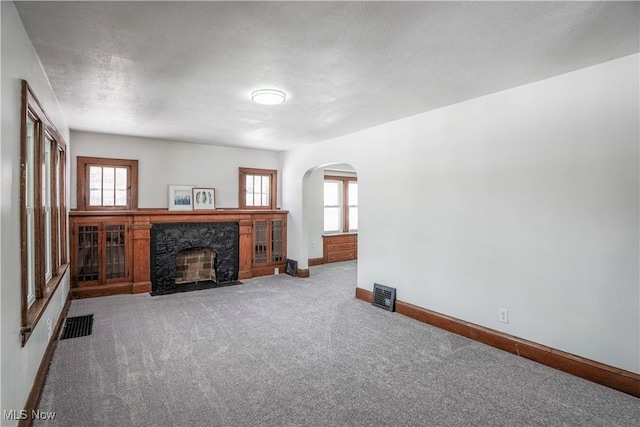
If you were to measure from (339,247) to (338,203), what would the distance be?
1.09 metres

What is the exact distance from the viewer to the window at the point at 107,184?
4996 millimetres

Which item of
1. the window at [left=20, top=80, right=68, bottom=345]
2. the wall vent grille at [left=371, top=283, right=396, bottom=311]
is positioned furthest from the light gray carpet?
the window at [left=20, top=80, right=68, bottom=345]

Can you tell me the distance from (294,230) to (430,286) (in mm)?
3140

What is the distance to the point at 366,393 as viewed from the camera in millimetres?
2396

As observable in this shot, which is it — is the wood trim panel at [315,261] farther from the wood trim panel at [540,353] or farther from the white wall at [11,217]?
the white wall at [11,217]

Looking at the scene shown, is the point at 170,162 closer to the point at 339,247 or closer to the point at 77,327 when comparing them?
the point at 77,327

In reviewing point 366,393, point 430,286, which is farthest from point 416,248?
point 366,393

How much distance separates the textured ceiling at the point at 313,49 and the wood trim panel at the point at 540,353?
2.30 metres

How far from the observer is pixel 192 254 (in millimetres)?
5797

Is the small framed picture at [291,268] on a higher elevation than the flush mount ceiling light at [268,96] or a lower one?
lower

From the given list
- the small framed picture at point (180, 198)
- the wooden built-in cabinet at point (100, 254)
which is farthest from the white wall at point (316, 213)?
the wooden built-in cabinet at point (100, 254)

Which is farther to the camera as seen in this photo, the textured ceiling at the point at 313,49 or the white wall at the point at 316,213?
the white wall at the point at 316,213

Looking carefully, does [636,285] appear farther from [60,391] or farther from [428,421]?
[60,391]

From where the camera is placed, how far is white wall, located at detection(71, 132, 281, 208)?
5075 mm
